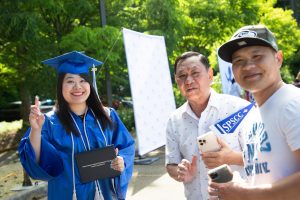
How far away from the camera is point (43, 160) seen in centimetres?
294

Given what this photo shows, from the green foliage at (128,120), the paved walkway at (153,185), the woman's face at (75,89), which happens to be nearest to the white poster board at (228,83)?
the paved walkway at (153,185)

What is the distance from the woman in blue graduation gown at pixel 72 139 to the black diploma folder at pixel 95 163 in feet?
0.17

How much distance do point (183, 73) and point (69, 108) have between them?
988 millimetres

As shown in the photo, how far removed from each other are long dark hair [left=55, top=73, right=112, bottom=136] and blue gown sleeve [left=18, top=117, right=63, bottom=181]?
0.18m

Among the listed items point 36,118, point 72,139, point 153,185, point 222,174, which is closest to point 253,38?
point 222,174

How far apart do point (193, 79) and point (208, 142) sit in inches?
26.3

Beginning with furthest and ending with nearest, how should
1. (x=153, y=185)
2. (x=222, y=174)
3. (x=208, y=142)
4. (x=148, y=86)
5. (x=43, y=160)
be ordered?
(x=148, y=86), (x=153, y=185), (x=43, y=160), (x=208, y=142), (x=222, y=174)

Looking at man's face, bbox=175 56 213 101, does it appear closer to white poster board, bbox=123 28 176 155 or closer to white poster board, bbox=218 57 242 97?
white poster board, bbox=123 28 176 155

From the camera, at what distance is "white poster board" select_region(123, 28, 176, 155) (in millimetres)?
7000

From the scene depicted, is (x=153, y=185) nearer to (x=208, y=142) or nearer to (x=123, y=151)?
(x=123, y=151)

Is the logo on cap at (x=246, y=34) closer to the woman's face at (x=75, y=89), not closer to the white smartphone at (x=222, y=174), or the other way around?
the white smartphone at (x=222, y=174)

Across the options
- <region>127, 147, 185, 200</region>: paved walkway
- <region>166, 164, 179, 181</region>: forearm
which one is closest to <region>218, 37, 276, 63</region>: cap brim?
<region>166, 164, 179, 181</region>: forearm

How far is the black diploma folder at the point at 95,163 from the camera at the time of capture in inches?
117

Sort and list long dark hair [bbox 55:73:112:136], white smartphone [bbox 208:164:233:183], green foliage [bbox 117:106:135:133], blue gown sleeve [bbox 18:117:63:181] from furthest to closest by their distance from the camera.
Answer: green foliage [bbox 117:106:135:133]
long dark hair [bbox 55:73:112:136]
blue gown sleeve [bbox 18:117:63:181]
white smartphone [bbox 208:164:233:183]
